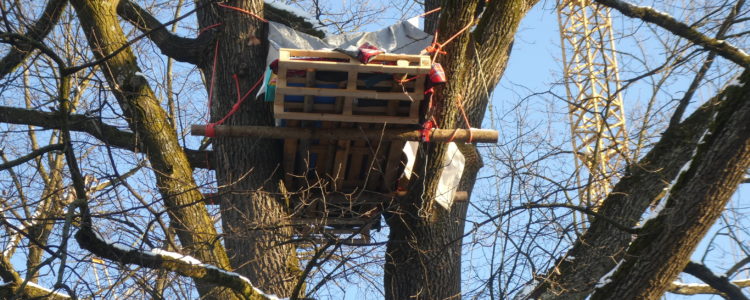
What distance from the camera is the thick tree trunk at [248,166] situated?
19.7 ft

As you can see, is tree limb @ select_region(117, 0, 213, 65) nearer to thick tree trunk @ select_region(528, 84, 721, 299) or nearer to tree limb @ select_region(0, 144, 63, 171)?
tree limb @ select_region(0, 144, 63, 171)

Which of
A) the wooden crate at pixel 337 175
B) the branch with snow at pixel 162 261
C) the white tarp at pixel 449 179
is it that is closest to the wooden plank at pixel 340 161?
the wooden crate at pixel 337 175

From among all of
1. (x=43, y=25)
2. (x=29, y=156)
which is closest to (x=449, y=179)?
(x=29, y=156)

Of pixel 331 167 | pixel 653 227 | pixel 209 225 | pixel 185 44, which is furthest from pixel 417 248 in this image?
pixel 185 44

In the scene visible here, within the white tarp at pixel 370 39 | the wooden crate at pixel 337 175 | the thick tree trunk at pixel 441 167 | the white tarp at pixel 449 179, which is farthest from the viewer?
the white tarp at pixel 370 39

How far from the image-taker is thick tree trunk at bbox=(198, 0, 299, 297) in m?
6.00

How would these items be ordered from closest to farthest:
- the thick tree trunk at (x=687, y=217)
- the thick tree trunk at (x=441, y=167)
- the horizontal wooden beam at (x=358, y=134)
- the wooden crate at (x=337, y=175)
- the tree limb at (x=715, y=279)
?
the thick tree trunk at (x=687, y=217) < the tree limb at (x=715, y=279) < the horizontal wooden beam at (x=358, y=134) < the thick tree trunk at (x=441, y=167) < the wooden crate at (x=337, y=175)

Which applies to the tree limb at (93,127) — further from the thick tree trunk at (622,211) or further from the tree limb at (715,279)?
the tree limb at (715,279)

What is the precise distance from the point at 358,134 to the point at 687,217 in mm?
2162

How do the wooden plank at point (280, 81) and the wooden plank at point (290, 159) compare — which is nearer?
the wooden plank at point (280, 81)

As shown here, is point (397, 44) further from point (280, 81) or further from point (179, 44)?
point (179, 44)

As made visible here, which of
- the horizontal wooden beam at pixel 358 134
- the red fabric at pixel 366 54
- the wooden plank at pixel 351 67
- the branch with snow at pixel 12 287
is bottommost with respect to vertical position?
the branch with snow at pixel 12 287

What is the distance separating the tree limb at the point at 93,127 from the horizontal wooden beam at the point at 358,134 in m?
0.76

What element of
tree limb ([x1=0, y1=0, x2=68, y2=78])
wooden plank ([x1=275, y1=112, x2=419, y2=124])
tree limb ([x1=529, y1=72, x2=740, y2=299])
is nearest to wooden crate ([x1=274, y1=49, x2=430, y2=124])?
wooden plank ([x1=275, y1=112, x2=419, y2=124])
